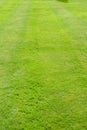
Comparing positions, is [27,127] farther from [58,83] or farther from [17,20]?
[17,20]

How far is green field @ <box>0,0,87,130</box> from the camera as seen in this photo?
17.2ft

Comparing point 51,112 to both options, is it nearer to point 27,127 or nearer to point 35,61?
point 27,127

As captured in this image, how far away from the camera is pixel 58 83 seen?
22.4 feet

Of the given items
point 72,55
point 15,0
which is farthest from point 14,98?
point 15,0

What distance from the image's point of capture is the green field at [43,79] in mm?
5234

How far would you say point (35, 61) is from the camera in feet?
28.0

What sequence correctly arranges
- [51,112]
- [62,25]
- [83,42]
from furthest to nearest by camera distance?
[62,25], [83,42], [51,112]

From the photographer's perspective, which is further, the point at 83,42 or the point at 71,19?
the point at 71,19

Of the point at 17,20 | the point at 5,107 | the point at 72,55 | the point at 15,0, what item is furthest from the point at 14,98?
the point at 15,0

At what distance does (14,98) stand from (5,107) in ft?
1.47

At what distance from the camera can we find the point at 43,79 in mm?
7090

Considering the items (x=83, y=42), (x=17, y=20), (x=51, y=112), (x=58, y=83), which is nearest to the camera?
(x=51, y=112)

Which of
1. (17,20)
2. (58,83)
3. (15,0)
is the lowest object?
(15,0)

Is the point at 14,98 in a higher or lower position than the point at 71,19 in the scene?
higher
